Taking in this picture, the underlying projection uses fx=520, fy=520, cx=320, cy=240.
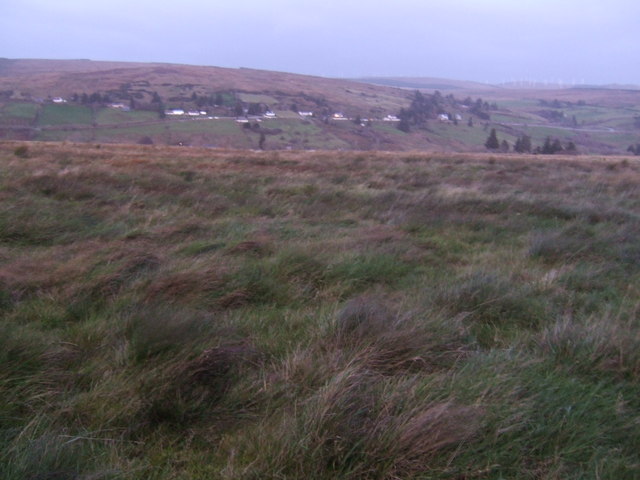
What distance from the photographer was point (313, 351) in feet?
9.66

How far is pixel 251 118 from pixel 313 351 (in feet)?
134

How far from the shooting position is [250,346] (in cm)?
305

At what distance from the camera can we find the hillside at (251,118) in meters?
34.4

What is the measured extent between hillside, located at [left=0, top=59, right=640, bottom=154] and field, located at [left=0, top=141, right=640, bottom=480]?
25693 millimetres

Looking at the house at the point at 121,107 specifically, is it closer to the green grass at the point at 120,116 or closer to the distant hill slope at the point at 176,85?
the green grass at the point at 120,116

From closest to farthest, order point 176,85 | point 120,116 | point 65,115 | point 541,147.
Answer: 1. point 541,147
2. point 65,115
3. point 120,116
4. point 176,85

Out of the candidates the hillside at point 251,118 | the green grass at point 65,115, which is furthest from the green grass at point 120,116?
the green grass at point 65,115

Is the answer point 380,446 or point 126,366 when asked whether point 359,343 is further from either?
point 126,366

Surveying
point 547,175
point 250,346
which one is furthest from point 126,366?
point 547,175

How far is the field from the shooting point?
2.12 m

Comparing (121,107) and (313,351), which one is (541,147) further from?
(313,351)

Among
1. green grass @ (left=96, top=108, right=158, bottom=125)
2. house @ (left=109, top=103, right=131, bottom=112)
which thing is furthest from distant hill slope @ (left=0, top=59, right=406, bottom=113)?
green grass @ (left=96, top=108, right=158, bottom=125)

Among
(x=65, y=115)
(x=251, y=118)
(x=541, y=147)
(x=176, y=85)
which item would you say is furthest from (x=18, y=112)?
(x=541, y=147)

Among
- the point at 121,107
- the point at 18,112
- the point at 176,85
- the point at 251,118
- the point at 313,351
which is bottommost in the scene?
the point at 313,351
